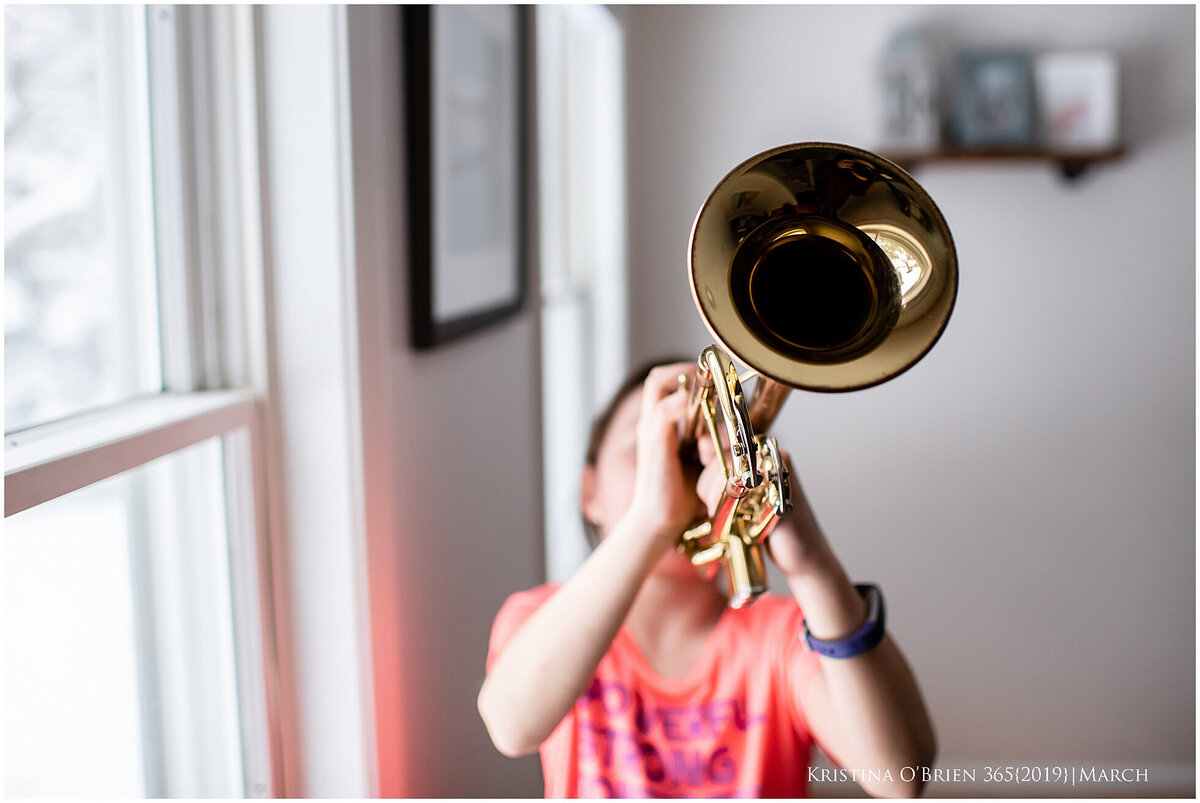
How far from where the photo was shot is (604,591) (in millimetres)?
752

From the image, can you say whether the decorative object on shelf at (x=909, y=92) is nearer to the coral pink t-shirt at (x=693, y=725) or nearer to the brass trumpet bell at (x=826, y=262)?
the coral pink t-shirt at (x=693, y=725)

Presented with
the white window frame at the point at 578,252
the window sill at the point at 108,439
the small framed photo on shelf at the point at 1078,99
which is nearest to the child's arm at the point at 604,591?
the window sill at the point at 108,439

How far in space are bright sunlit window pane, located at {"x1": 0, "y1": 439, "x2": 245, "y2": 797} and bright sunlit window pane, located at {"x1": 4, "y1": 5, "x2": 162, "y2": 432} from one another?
0.09 metres

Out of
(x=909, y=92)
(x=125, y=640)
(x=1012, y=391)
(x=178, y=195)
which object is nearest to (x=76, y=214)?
(x=178, y=195)

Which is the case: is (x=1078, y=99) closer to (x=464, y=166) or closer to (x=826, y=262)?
(x=464, y=166)

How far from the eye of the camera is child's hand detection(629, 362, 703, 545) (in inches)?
29.2

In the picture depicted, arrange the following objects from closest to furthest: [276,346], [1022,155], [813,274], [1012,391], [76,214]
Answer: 1. [813,274]
2. [76,214]
3. [276,346]
4. [1022,155]
5. [1012,391]

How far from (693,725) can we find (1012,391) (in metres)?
1.68

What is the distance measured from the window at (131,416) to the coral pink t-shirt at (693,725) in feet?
0.93

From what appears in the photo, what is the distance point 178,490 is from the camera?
83 cm

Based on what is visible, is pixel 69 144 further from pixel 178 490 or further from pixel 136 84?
pixel 178 490

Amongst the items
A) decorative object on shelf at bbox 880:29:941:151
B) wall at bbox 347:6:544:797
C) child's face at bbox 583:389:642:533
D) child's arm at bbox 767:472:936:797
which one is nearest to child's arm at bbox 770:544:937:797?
child's arm at bbox 767:472:936:797

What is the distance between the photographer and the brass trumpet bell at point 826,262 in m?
0.56

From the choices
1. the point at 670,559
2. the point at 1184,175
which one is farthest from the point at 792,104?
the point at 670,559
